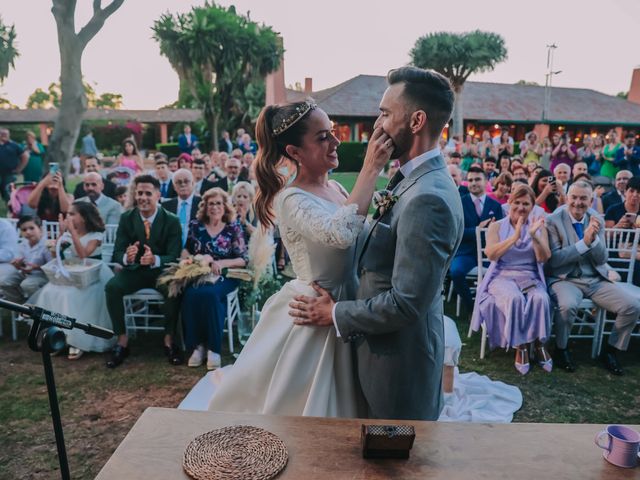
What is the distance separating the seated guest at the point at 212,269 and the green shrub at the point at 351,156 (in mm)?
21060

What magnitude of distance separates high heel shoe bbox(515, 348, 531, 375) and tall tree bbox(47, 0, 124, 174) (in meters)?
11.8

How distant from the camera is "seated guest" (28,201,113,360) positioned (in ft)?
16.0

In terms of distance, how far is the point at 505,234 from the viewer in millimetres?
5016

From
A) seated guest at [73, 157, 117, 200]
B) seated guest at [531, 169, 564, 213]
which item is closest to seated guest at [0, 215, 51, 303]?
seated guest at [73, 157, 117, 200]

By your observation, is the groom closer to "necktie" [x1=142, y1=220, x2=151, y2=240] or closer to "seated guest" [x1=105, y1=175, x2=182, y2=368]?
"seated guest" [x1=105, y1=175, x2=182, y2=368]

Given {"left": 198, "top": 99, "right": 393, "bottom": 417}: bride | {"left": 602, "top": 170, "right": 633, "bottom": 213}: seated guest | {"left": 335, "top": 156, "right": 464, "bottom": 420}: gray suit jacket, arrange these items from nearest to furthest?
1. {"left": 335, "top": 156, "right": 464, "bottom": 420}: gray suit jacket
2. {"left": 198, "top": 99, "right": 393, "bottom": 417}: bride
3. {"left": 602, "top": 170, "right": 633, "bottom": 213}: seated guest

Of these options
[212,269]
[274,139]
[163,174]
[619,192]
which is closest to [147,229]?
[212,269]

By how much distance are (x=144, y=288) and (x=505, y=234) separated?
3.74 meters

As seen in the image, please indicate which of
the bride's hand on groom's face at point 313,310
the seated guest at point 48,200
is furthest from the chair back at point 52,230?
the bride's hand on groom's face at point 313,310

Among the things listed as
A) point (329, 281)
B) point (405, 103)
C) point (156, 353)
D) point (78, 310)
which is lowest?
point (156, 353)

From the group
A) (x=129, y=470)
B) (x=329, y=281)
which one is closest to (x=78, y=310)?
(x=329, y=281)

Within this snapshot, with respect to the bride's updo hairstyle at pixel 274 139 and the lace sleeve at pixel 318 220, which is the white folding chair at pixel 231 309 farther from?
the lace sleeve at pixel 318 220

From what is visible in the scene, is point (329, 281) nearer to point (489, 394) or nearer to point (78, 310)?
point (489, 394)

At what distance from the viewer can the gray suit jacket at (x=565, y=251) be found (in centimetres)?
493
